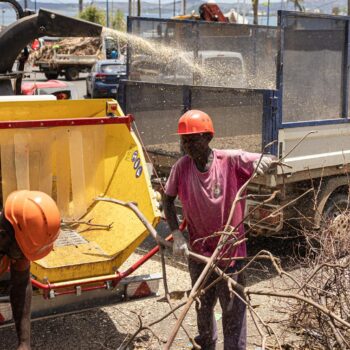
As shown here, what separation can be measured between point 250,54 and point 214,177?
538 centimetres

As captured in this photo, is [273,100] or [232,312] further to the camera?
[273,100]

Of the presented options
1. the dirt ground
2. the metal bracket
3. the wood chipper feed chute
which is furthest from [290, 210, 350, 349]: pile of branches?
the metal bracket

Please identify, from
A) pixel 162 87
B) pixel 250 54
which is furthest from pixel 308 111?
pixel 250 54

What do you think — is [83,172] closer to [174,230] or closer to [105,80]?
[174,230]

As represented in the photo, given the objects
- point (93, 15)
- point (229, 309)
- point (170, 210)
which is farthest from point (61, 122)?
point (93, 15)

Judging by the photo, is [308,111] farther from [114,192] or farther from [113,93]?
[113,93]

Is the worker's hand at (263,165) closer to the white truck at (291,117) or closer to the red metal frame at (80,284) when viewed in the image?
the red metal frame at (80,284)

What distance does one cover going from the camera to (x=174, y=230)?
4.50 metres

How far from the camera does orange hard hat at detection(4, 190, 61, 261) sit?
10.7 feet

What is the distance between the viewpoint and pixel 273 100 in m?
6.21

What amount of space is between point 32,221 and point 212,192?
57.8 inches

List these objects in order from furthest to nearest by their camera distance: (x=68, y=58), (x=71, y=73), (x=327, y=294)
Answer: (x=71, y=73)
(x=68, y=58)
(x=327, y=294)

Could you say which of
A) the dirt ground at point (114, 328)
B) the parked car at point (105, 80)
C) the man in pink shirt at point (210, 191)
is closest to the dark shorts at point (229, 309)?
the man in pink shirt at point (210, 191)

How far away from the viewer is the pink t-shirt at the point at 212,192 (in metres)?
4.39
